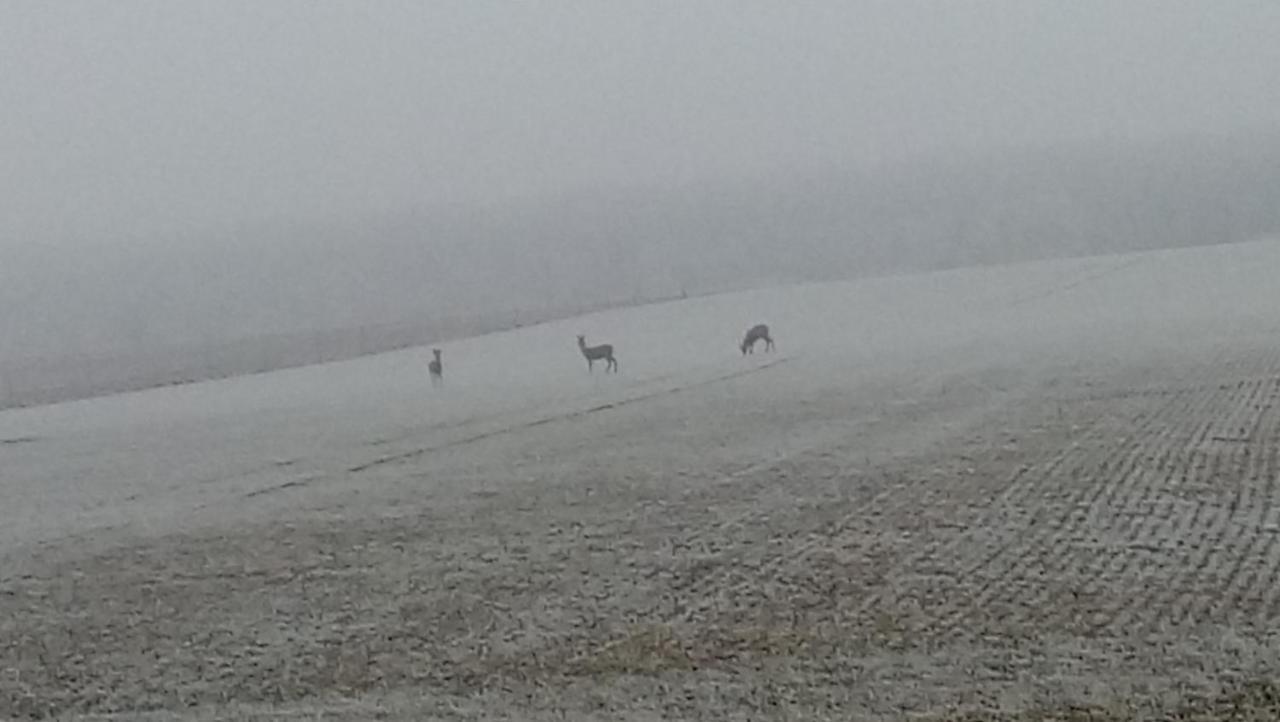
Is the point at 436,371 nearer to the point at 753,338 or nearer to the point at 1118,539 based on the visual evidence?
the point at 753,338

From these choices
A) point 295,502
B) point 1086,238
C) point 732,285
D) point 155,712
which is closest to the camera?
point 155,712

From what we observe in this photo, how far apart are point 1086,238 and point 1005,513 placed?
8773 cm

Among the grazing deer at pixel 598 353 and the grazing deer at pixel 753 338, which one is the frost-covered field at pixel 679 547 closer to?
the grazing deer at pixel 598 353

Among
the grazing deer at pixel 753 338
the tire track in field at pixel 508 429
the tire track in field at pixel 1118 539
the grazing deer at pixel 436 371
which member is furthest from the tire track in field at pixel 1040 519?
the grazing deer at pixel 436 371

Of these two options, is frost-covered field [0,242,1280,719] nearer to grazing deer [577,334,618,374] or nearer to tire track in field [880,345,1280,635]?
tire track in field [880,345,1280,635]

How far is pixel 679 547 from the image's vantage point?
53.4ft

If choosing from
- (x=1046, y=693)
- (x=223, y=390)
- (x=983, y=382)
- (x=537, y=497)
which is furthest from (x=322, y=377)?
(x=1046, y=693)

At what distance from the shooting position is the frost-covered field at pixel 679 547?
438 inches

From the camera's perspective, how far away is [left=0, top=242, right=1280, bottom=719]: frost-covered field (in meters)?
11.1

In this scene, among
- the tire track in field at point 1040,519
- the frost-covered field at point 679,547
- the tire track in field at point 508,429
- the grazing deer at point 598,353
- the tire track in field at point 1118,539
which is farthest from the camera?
the grazing deer at point 598,353

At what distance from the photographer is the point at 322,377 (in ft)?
150

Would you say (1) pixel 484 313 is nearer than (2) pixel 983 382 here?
No

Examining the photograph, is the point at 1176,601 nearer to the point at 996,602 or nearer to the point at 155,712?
the point at 996,602

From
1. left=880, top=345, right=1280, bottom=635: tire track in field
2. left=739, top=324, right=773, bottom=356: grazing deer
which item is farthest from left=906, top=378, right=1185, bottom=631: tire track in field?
left=739, top=324, right=773, bottom=356: grazing deer
